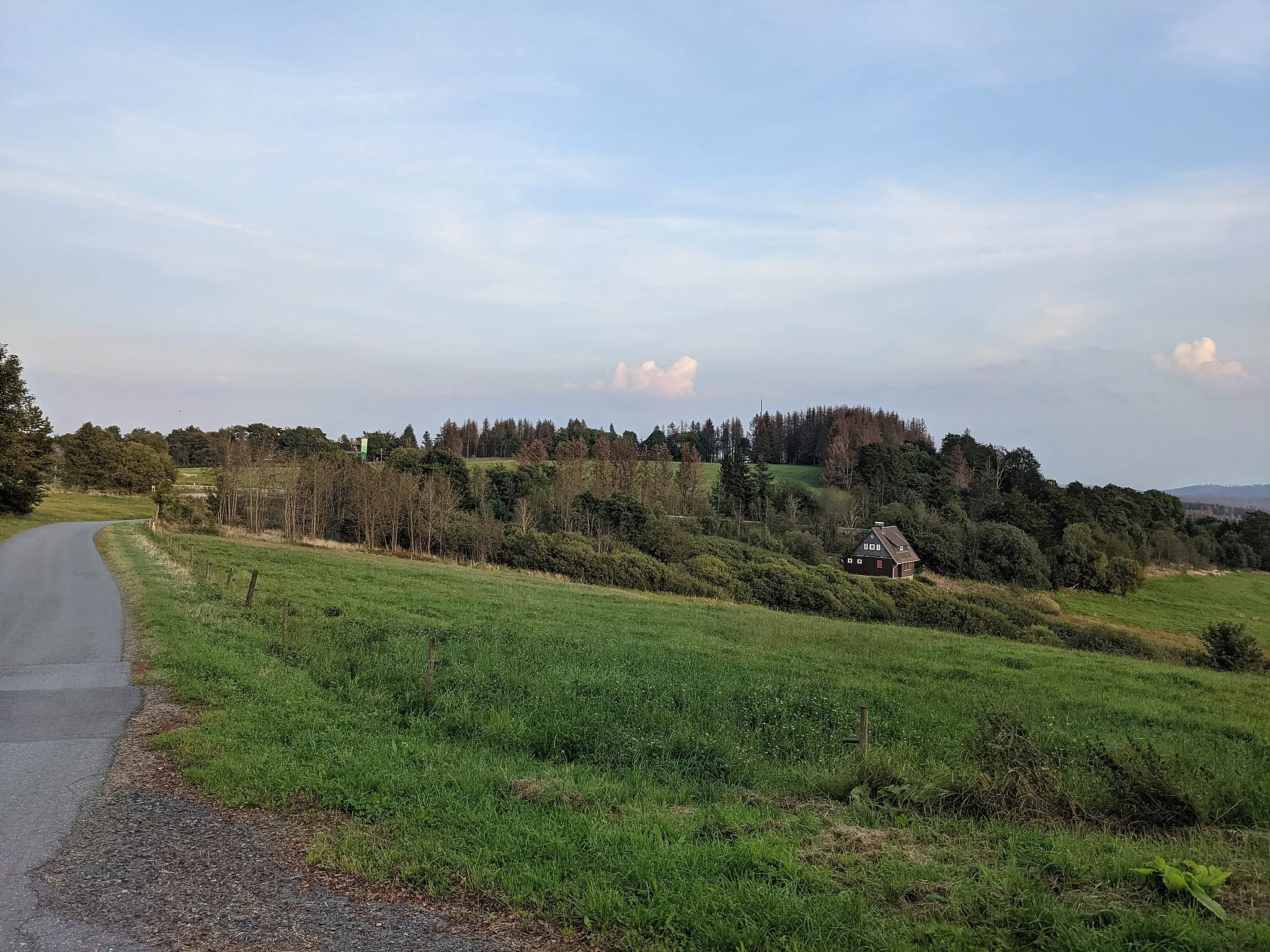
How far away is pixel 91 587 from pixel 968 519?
72528 millimetres

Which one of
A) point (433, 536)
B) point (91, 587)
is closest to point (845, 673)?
point (91, 587)

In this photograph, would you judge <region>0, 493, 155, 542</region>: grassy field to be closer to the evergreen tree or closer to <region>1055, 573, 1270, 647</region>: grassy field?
the evergreen tree

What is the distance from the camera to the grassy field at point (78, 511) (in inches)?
1800

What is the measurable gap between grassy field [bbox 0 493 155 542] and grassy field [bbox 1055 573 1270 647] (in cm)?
6857

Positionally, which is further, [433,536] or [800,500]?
[800,500]

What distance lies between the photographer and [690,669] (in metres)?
15.0

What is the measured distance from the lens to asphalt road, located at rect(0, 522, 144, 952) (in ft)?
16.5

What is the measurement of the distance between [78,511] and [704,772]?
70.1 m

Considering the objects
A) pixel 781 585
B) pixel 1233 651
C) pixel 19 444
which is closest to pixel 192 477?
pixel 19 444

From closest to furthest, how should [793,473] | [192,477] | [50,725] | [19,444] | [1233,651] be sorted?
1. [50,725]
2. [1233,651]
3. [19,444]
4. [192,477]
5. [793,473]

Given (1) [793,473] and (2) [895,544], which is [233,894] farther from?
(1) [793,473]

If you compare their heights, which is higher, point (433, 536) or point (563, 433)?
point (563, 433)

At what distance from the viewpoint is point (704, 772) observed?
8953mm

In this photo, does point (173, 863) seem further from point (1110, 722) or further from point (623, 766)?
point (1110, 722)
